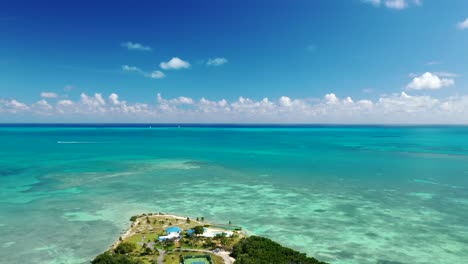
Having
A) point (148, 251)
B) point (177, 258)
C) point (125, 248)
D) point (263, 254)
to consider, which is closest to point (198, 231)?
point (177, 258)

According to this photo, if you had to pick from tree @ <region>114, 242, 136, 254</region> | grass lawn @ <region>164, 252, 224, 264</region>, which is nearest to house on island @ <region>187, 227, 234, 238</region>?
grass lawn @ <region>164, 252, 224, 264</region>

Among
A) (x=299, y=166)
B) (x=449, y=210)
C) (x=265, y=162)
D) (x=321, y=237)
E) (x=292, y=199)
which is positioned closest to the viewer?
(x=321, y=237)

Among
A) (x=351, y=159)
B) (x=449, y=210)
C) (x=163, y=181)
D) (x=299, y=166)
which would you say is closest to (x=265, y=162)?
(x=299, y=166)

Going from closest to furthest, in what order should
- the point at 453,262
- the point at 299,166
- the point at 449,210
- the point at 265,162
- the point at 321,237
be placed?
1. the point at 453,262
2. the point at 321,237
3. the point at 449,210
4. the point at 299,166
5. the point at 265,162

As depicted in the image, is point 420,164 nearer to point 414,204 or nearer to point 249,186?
point 414,204

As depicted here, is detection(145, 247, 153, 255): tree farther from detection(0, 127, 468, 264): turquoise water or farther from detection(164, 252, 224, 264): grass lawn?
detection(0, 127, 468, 264): turquoise water

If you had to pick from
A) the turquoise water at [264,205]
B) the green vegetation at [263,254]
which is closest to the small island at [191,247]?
the green vegetation at [263,254]
